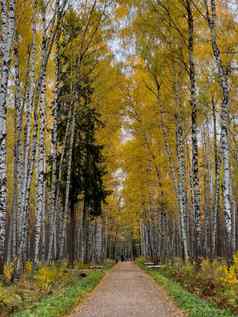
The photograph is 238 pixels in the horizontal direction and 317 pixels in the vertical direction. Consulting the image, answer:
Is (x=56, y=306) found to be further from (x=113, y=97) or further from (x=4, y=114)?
(x=113, y=97)

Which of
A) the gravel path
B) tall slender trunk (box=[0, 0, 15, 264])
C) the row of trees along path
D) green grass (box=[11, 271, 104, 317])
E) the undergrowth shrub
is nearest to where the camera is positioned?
green grass (box=[11, 271, 104, 317])

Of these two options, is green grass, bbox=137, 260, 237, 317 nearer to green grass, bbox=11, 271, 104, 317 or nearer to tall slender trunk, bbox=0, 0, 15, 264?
green grass, bbox=11, 271, 104, 317

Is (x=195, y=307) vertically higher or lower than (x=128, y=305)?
higher

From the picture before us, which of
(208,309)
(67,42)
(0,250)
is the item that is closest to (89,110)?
(67,42)

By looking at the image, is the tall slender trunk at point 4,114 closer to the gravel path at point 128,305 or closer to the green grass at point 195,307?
the gravel path at point 128,305

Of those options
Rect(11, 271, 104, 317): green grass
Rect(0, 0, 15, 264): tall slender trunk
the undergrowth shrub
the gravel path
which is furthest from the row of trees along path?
the gravel path

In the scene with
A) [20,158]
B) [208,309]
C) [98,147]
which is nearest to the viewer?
[208,309]

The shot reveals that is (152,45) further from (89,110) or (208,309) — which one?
(208,309)

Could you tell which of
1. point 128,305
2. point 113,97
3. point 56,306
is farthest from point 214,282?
point 113,97

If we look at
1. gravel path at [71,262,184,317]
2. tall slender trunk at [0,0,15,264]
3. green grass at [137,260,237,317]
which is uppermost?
tall slender trunk at [0,0,15,264]

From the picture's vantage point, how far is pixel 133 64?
20.0 metres

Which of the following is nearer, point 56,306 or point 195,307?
point 195,307

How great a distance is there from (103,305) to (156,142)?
1552cm

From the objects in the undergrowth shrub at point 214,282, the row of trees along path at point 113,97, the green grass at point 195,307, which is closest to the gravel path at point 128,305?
the green grass at point 195,307
